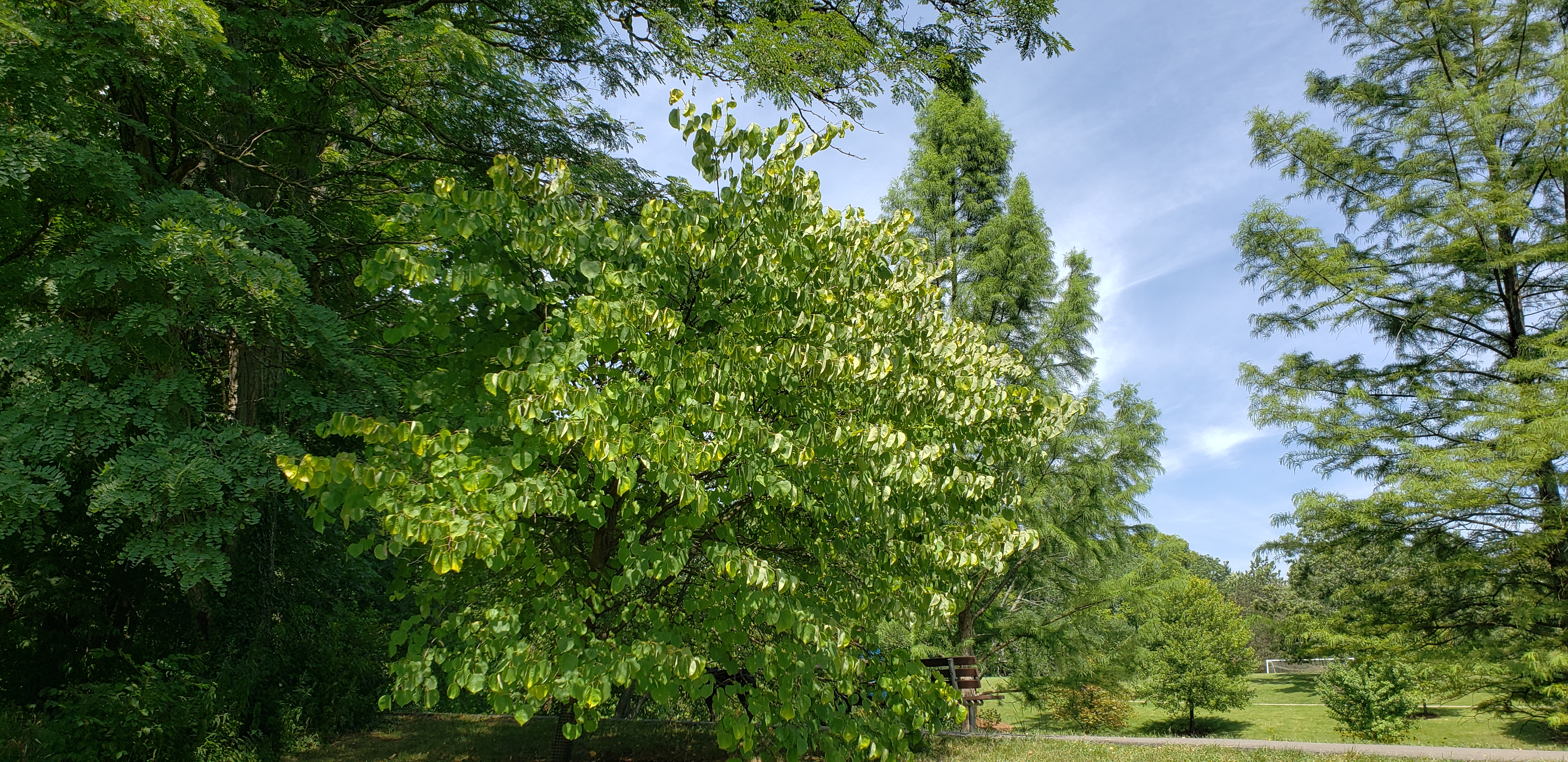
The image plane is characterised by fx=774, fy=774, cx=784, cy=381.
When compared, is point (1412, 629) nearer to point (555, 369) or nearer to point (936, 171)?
point (936, 171)

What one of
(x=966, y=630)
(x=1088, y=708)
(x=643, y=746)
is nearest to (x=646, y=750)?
(x=643, y=746)

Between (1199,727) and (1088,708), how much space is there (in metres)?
6.76

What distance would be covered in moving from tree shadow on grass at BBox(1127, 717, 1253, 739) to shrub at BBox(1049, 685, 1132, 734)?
81.2 inches

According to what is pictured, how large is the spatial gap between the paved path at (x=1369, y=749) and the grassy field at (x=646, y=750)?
38cm

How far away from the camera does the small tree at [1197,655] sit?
1775 cm

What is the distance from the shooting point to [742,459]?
4617 millimetres

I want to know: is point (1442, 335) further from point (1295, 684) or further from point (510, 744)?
point (1295, 684)

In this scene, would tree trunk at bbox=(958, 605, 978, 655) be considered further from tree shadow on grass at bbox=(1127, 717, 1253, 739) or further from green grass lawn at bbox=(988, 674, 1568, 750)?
tree shadow on grass at bbox=(1127, 717, 1253, 739)

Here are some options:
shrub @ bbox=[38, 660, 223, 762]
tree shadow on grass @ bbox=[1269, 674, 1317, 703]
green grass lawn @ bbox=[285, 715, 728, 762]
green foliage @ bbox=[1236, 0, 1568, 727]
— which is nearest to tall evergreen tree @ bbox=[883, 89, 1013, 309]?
green foliage @ bbox=[1236, 0, 1568, 727]

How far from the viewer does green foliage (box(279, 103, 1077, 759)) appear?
415 cm

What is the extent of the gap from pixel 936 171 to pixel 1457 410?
10.0 meters

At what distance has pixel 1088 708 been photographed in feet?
50.0

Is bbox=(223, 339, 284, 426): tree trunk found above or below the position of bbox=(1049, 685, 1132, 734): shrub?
above

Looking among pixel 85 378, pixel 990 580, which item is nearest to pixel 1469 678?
pixel 990 580
